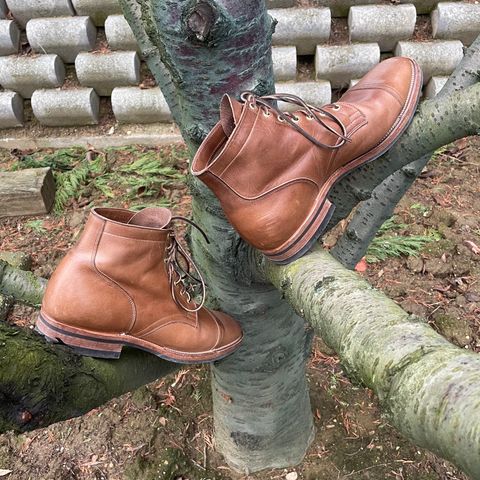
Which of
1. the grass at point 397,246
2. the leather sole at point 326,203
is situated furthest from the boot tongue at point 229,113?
the grass at point 397,246

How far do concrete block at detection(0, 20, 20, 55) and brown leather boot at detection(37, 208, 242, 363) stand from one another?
128 inches

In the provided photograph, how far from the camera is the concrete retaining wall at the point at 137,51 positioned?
3.58 metres

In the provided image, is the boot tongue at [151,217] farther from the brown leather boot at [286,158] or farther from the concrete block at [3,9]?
the concrete block at [3,9]

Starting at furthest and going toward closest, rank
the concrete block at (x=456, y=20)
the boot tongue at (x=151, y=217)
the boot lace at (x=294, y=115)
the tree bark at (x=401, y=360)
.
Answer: the concrete block at (x=456, y=20)
the boot tongue at (x=151, y=217)
the boot lace at (x=294, y=115)
the tree bark at (x=401, y=360)

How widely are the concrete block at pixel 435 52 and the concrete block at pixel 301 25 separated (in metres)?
0.55

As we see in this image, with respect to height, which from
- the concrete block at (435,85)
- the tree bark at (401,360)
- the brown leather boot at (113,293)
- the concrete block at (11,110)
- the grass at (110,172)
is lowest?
the grass at (110,172)

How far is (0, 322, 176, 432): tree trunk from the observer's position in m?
0.96

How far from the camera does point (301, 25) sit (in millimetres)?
3590

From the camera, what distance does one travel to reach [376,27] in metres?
3.57

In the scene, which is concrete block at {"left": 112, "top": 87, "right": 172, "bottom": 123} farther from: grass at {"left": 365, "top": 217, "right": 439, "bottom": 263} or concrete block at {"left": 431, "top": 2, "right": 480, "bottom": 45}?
concrete block at {"left": 431, "top": 2, "right": 480, "bottom": 45}

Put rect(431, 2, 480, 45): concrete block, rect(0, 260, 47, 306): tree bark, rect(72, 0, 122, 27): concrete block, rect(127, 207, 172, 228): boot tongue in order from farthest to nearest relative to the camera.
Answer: rect(72, 0, 122, 27): concrete block < rect(431, 2, 480, 45): concrete block < rect(0, 260, 47, 306): tree bark < rect(127, 207, 172, 228): boot tongue

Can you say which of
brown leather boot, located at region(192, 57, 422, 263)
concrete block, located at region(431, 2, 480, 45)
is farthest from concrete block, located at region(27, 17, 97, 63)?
brown leather boot, located at region(192, 57, 422, 263)

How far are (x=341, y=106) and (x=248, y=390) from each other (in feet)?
3.55

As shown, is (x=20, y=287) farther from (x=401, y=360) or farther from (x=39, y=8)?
(x=39, y=8)
